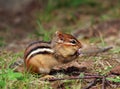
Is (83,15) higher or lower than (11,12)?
lower

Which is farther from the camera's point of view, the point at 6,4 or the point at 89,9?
the point at 6,4

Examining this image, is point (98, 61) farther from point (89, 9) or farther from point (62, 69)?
point (89, 9)

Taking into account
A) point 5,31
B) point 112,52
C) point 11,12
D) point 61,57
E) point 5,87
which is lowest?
point 5,87

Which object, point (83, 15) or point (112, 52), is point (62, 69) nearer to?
point (112, 52)

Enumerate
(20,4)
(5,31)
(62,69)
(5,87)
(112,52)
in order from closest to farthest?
(5,87), (62,69), (112,52), (5,31), (20,4)

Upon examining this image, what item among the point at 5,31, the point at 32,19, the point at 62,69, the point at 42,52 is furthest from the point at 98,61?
the point at 32,19

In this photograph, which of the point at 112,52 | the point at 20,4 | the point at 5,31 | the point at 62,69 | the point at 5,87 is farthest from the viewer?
the point at 20,4
